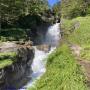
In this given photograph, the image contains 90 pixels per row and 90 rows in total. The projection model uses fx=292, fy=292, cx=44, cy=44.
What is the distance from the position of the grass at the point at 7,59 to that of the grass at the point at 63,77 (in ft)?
46.9

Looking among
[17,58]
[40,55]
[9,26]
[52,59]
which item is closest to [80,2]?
[40,55]

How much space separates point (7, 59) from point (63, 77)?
17164 millimetres

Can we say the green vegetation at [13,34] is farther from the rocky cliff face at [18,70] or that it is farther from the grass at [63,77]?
the grass at [63,77]

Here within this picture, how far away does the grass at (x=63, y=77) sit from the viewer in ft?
16.5

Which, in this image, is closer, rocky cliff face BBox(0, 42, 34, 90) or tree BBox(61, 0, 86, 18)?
rocky cliff face BBox(0, 42, 34, 90)

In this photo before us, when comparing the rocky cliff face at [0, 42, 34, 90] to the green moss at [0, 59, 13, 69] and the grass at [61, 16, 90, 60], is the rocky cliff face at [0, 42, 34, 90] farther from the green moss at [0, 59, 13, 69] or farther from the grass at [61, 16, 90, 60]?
the grass at [61, 16, 90, 60]

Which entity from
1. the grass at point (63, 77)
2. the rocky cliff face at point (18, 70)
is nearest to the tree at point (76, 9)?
the rocky cliff face at point (18, 70)

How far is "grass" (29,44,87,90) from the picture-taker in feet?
16.5

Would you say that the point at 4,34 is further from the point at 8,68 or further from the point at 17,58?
the point at 8,68

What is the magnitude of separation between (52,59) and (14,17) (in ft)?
113

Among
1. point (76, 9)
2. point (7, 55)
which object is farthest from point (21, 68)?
point (76, 9)

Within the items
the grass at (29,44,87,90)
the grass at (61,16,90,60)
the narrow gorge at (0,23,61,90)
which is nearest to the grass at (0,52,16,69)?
the narrow gorge at (0,23,61,90)

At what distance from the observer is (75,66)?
529 centimetres

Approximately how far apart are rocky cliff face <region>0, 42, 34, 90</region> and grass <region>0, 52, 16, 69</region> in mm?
282
